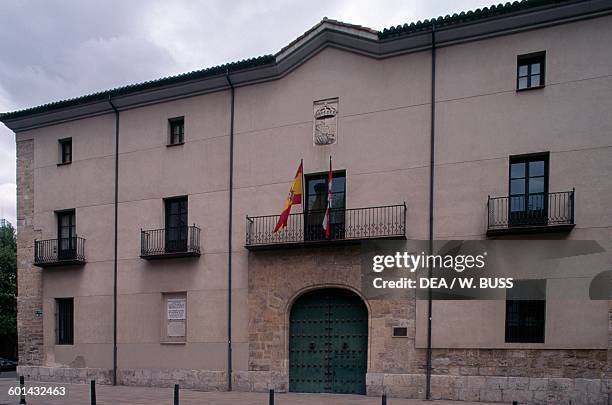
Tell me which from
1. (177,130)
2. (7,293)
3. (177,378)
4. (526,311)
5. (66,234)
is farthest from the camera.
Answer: (7,293)

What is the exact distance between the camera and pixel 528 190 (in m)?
13.8

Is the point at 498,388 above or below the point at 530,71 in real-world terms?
below

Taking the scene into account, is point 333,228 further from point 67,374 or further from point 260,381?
point 67,374

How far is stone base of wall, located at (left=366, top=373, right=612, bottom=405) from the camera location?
12.7 metres

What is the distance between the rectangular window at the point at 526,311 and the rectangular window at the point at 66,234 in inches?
548

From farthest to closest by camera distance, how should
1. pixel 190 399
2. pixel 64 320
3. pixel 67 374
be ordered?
pixel 64 320 → pixel 67 374 → pixel 190 399

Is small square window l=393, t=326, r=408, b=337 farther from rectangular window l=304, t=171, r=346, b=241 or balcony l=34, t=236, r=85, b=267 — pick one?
balcony l=34, t=236, r=85, b=267

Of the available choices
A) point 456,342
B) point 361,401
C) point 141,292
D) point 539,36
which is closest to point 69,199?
point 141,292

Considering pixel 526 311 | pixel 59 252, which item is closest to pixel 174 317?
pixel 59 252

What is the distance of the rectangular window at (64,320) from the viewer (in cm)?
1941

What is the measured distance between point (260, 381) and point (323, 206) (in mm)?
5160

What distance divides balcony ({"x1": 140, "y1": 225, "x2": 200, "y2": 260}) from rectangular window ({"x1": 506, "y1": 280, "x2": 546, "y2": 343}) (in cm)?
888

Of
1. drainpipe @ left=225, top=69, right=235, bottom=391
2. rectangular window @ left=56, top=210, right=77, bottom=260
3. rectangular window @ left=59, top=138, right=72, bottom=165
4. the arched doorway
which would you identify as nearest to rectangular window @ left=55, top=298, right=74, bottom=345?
rectangular window @ left=56, top=210, right=77, bottom=260

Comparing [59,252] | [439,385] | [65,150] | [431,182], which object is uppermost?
[65,150]
